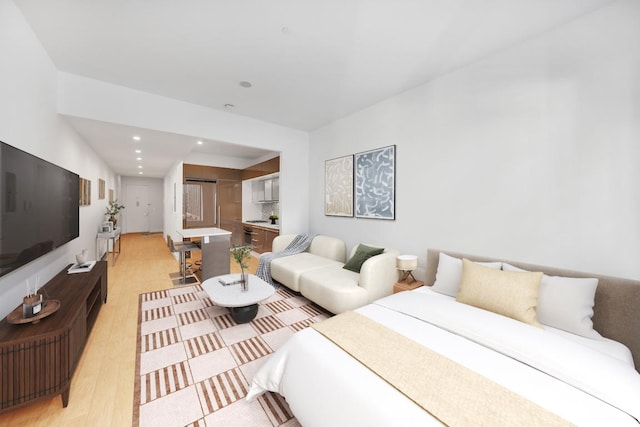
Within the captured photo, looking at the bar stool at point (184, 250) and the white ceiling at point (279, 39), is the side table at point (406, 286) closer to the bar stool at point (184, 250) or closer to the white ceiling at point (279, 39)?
the white ceiling at point (279, 39)

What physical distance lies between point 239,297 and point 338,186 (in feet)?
8.24

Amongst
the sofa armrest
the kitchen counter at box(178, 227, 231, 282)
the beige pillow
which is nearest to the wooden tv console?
the kitchen counter at box(178, 227, 231, 282)

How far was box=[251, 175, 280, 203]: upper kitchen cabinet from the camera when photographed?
594 centimetres

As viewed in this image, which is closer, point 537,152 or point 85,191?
point 537,152

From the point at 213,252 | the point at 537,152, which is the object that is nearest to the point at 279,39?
the point at 537,152

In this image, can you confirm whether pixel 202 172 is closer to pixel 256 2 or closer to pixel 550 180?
pixel 256 2

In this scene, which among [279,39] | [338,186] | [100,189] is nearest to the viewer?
[279,39]

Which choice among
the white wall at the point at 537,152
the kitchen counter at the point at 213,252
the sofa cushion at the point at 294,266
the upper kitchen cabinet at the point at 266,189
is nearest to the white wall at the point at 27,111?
the kitchen counter at the point at 213,252

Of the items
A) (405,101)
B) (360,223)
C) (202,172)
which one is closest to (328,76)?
(405,101)

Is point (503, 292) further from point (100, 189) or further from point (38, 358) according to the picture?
point (100, 189)

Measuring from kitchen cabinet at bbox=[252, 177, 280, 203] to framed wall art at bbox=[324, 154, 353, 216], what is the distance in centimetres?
159

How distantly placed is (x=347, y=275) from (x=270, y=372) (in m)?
1.80

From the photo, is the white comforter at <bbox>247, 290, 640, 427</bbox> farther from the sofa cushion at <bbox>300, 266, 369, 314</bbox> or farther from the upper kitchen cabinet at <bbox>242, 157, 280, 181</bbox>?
the upper kitchen cabinet at <bbox>242, 157, 280, 181</bbox>

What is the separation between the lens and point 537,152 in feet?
7.20
